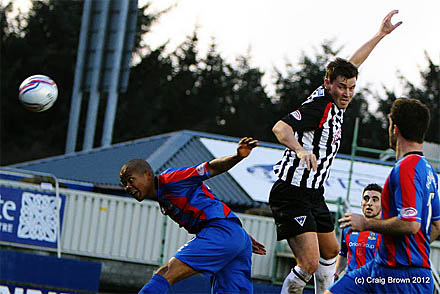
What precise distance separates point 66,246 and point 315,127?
1416 centimetres

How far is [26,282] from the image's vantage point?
9.80 meters

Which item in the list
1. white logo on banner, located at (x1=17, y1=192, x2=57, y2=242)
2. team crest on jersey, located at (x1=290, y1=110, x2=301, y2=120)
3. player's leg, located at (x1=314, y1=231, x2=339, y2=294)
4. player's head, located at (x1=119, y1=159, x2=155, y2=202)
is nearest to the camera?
player's head, located at (x1=119, y1=159, x2=155, y2=202)

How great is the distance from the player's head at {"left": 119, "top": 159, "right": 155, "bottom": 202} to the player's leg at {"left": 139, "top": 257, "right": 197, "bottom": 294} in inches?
25.1

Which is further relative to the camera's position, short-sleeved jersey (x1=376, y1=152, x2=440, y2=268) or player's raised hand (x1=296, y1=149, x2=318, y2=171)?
player's raised hand (x1=296, y1=149, x2=318, y2=171)

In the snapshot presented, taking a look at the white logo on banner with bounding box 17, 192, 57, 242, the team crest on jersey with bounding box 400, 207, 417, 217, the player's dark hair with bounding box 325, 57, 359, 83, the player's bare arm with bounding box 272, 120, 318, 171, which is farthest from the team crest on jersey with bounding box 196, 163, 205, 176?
the white logo on banner with bounding box 17, 192, 57, 242

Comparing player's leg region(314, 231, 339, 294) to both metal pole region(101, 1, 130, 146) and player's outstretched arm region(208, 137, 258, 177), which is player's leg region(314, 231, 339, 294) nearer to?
player's outstretched arm region(208, 137, 258, 177)

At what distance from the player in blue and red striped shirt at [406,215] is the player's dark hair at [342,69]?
133cm

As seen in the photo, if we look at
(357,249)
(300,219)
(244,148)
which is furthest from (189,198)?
(357,249)

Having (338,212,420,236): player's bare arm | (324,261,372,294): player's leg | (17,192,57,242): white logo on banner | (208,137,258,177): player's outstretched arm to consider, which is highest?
(17,192,57,242): white logo on banner

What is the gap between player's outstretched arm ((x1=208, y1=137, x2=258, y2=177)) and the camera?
21.3ft

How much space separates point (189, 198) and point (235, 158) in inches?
22.8

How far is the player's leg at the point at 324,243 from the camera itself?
719 cm

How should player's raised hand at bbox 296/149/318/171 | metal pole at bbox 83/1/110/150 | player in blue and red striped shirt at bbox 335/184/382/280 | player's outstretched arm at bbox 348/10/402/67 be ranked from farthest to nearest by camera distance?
metal pole at bbox 83/1/110/150, player in blue and red striped shirt at bbox 335/184/382/280, player's outstretched arm at bbox 348/10/402/67, player's raised hand at bbox 296/149/318/171

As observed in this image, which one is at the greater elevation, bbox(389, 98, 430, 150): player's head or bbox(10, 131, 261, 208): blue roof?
bbox(10, 131, 261, 208): blue roof
